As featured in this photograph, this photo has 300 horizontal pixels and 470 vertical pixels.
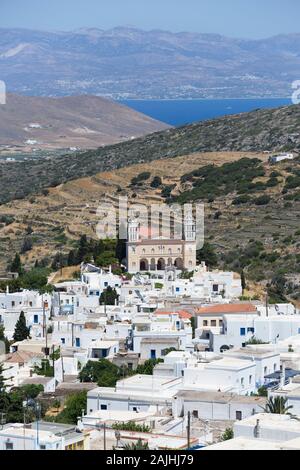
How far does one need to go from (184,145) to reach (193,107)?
99637mm

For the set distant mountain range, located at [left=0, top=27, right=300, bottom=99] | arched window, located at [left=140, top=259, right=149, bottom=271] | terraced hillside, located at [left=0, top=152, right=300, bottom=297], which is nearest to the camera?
arched window, located at [left=140, top=259, right=149, bottom=271]

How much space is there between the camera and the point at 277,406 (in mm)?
14227

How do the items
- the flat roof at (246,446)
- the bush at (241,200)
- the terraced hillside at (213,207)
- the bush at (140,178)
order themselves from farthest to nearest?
the bush at (140,178)
the bush at (241,200)
the terraced hillside at (213,207)
the flat roof at (246,446)

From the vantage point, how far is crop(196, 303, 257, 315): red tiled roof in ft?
70.2

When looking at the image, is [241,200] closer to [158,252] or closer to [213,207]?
[213,207]

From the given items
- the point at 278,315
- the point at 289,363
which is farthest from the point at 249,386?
the point at 278,315

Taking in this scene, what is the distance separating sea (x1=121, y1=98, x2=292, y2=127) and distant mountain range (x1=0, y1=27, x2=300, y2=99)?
109cm

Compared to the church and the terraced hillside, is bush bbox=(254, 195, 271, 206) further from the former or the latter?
the church

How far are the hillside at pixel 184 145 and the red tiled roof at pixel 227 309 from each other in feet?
88.8

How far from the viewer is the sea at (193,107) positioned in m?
129

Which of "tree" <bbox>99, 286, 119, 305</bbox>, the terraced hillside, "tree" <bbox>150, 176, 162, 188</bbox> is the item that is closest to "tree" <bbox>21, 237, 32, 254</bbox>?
the terraced hillside

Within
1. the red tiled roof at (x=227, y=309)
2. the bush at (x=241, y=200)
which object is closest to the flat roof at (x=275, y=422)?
the red tiled roof at (x=227, y=309)

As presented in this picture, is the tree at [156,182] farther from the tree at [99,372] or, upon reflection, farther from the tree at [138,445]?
the tree at [138,445]

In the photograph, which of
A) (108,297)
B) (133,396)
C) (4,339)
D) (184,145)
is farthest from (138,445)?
(184,145)
